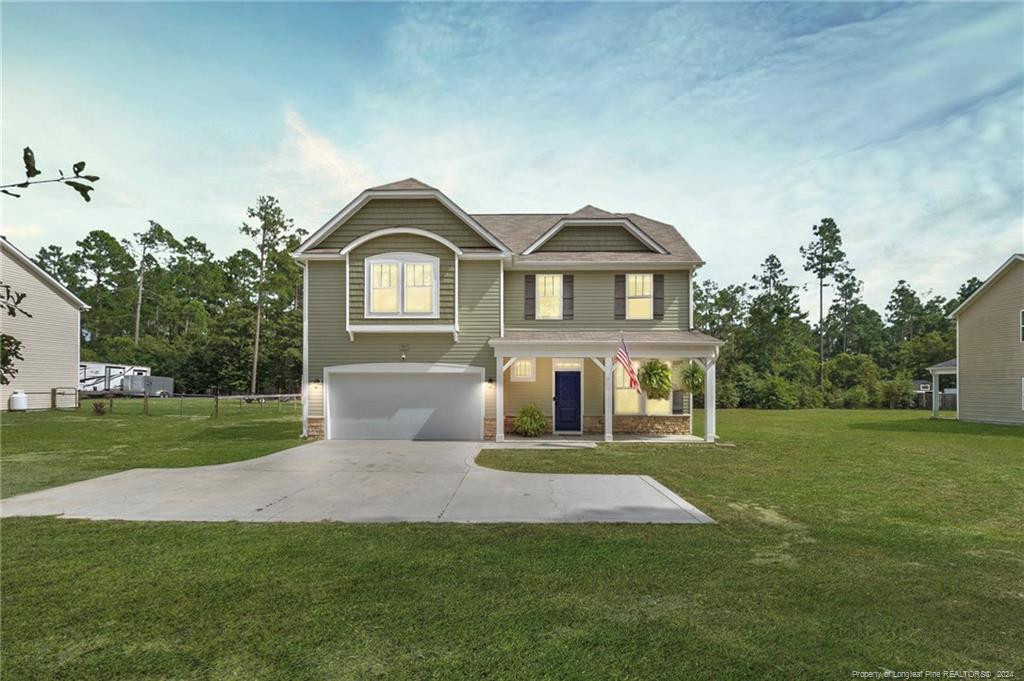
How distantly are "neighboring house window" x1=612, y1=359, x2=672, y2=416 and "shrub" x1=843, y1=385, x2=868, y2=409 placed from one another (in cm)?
2717

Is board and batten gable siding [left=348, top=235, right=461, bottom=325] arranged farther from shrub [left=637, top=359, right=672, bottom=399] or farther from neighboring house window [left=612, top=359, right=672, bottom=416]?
shrub [left=637, top=359, right=672, bottom=399]

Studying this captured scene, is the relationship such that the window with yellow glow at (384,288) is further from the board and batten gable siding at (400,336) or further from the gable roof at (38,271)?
the gable roof at (38,271)

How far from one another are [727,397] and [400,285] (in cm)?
2624

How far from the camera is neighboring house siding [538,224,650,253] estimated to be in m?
16.8

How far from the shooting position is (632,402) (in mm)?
16672

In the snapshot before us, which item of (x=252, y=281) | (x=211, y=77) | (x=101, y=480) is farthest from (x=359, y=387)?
(x=252, y=281)

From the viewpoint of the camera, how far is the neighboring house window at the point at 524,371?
1655 centimetres

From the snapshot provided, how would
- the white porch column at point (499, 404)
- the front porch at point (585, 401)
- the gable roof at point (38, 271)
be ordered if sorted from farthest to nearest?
the gable roof at point (38, 271)
the front porch at point (585, 401)
the white porch column at point (499, 404)

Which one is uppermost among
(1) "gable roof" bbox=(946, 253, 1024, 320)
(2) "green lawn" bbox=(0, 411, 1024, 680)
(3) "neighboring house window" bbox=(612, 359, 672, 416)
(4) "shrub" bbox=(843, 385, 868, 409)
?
(1) "gable roof" bbox=(946, 253, 1024, 320)

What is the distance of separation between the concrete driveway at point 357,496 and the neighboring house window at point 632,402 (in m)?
6.96

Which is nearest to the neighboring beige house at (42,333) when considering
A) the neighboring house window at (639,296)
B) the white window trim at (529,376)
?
the white window trim at (529,376)

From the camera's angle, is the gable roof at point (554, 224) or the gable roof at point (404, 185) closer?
the gable roof at point (404, 185)

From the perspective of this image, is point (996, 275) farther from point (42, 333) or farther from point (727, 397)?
point (42, 333)

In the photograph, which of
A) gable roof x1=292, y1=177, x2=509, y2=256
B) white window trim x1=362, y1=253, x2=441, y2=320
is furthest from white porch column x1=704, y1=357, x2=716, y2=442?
white window trim x1=362, y1=253, x2=441, y2=320
